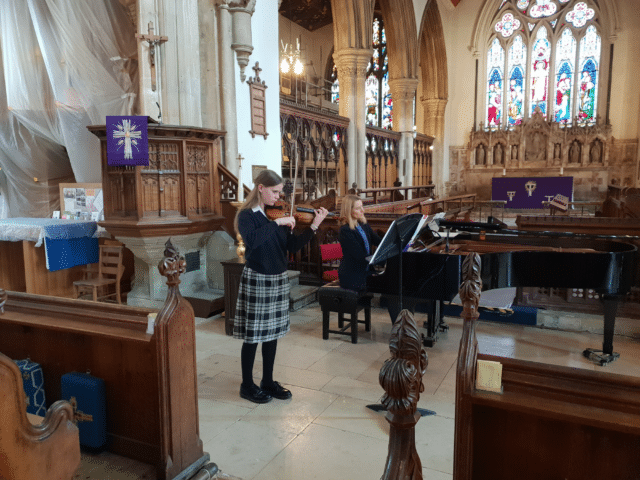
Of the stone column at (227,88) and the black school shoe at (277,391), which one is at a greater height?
the stone column at (227,88)

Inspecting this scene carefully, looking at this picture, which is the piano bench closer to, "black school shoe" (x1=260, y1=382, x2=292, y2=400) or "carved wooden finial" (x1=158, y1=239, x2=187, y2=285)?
"black school shoe" (x1=260, y1=382, x2=292, y2=400)

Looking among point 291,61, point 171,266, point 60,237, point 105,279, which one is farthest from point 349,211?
point 291,61

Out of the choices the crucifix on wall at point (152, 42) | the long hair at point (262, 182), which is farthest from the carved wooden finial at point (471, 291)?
the crucifix on wall at point (152, 42)

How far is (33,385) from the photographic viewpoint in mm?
2543

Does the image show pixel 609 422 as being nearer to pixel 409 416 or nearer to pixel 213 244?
pixel 409 416

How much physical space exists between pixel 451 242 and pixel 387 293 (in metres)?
1.57

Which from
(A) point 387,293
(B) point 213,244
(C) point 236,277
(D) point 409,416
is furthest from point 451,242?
(D) point 409,416

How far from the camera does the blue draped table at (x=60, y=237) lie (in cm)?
536

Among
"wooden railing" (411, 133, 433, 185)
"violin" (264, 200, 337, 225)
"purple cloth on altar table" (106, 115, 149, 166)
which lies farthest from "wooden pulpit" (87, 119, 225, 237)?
"wooden railing" (411, 133, 433, 185)

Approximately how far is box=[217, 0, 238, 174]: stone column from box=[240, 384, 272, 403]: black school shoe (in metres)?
4.25

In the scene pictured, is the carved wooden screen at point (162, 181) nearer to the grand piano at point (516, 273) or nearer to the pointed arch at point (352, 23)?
the grand piano at point (516, 273)

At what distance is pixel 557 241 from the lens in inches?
206

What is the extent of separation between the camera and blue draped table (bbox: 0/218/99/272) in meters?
5.36

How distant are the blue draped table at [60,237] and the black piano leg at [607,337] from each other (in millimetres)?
5311
